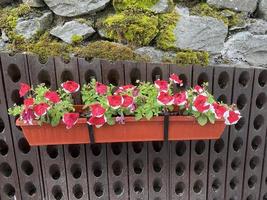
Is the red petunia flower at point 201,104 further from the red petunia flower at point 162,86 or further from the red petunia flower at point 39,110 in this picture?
the red petunia flower at point 39,110

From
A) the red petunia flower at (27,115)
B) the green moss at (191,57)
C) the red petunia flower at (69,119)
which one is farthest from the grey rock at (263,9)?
the red petunia flower at (27,115)

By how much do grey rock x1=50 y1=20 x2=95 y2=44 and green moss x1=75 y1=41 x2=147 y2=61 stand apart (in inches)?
2.6

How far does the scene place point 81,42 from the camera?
5.68 feet

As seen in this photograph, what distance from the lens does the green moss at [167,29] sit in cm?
175

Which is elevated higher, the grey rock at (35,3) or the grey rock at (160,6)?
the grey rock at (35,3)

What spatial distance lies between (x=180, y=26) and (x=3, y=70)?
0.89 meters

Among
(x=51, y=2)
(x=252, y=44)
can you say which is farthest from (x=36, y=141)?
(x=252, y=44)

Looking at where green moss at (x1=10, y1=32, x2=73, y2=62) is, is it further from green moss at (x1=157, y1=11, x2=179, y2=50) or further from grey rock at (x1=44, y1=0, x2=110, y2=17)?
green moss at (x1=157, y1=11, x2=179, y2=50)

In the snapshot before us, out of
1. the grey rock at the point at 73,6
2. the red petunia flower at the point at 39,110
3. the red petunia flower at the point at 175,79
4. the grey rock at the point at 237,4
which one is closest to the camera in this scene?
the red petunia flower at the point at 39,110

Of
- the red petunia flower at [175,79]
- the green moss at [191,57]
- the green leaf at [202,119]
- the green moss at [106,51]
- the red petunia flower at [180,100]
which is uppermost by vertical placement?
the green moss at [106,51]

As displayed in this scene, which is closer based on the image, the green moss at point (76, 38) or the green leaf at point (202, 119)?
the green leaf at point (202, 119)

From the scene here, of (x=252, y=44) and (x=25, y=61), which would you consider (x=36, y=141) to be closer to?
(x=25, y=61)

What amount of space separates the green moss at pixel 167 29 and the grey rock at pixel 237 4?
8.7 inches

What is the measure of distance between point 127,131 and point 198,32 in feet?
2.09
